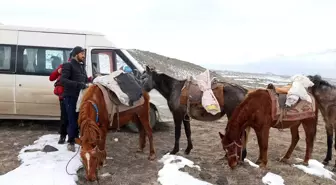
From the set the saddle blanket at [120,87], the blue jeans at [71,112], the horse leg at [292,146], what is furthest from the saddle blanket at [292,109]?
the blue jeans at [71,112]

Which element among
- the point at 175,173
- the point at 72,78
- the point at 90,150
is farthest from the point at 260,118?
the point at 72,78

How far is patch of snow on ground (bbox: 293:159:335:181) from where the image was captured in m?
5.48

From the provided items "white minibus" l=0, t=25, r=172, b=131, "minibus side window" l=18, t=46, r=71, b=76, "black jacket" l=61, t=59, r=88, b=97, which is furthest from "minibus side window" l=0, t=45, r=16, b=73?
"black jacket" l=61, t=59, r=88, b=97

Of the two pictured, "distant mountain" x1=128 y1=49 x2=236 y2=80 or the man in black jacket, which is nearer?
the man in black jacket

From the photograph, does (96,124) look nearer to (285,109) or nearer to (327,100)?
(285,109)

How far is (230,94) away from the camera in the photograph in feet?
19.2

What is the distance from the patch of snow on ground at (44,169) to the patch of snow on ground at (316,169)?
12.7 ft

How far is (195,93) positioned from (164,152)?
4.52ft

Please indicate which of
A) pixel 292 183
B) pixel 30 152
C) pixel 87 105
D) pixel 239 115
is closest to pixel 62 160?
pixel 30 152

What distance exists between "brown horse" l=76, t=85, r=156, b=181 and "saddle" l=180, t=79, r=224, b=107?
2.30 feet

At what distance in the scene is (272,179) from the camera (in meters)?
5.01

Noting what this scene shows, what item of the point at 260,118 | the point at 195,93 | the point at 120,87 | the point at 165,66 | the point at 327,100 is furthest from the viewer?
the point at 165,66

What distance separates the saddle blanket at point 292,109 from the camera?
Result: 5375mm

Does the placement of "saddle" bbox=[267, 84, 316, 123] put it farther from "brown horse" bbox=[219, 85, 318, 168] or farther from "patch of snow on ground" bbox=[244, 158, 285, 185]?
"patch of snow on ground" bbox=[244, 158, 285, 185]
